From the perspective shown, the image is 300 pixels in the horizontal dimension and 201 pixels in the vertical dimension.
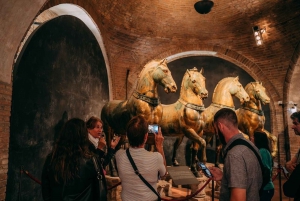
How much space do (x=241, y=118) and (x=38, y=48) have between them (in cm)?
587

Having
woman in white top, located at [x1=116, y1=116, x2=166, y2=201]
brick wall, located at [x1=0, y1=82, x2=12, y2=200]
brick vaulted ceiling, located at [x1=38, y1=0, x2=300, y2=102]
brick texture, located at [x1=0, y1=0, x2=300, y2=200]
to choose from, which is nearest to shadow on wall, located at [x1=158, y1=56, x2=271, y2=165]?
brick texture, located at [x1=0, y1=0, x2=300, y2=200]

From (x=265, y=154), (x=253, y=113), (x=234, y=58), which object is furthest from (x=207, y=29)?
(x=265, y=154)

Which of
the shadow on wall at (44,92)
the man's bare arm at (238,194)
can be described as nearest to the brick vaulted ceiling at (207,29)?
the shadow on wall at (44,92)

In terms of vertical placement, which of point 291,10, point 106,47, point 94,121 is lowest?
point 94,121

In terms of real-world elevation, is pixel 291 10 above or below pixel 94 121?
above

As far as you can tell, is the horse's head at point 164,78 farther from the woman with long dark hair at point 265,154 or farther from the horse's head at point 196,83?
the woman with long dark hair at point 265,154

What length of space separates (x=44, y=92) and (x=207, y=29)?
753 cm

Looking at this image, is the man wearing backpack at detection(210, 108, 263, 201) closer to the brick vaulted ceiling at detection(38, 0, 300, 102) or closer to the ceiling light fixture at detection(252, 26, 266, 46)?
the brick vaulted ceiling at detection(38, 0, 300, 102)

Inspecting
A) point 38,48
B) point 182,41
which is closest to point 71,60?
point 38,48

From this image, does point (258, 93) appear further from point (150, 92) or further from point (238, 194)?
point (238, 194)

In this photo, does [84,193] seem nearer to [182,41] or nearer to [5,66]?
[5,66]

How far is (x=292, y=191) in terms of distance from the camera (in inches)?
75.4

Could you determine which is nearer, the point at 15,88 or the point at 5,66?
the point at 5,66

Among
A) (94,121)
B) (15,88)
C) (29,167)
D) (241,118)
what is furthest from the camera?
(241,118)
